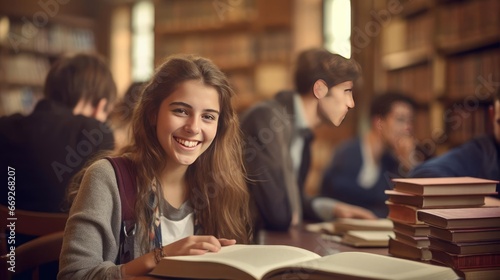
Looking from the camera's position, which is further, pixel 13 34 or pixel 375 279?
pixel 13 34

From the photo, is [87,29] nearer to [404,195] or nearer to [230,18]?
[230,18]

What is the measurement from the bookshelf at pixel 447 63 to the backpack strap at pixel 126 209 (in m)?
1.67

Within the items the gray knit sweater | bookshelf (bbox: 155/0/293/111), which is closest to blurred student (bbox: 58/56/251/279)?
the gray knit sweater

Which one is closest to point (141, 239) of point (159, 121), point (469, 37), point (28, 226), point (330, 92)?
point (159, 121)

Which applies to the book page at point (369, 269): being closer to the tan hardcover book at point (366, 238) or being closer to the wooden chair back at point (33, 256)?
the tan hardcover book at point (366, 238)

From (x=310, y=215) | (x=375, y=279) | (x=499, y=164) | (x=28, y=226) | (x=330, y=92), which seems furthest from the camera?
(x=310, y=215)

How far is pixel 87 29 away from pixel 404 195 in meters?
5.18

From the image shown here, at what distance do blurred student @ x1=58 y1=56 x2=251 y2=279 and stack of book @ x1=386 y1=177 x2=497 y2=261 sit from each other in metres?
0.38

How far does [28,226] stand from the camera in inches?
61.1

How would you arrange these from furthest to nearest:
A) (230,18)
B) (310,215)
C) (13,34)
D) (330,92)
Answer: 1. (230,18)
2. (13,34)
3. (310,215)
4. (330,92)

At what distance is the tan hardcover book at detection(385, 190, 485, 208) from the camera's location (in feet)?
4.50

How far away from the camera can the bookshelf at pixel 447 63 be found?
9.52 ft

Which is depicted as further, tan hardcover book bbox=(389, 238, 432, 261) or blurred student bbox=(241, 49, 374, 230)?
blurred student bbox=(241, 49, 374, 230)

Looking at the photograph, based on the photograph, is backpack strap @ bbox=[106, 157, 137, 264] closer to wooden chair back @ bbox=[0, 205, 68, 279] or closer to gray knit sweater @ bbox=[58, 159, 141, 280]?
gray knit sweater @ bbox=[58, 159, 141, 280]
